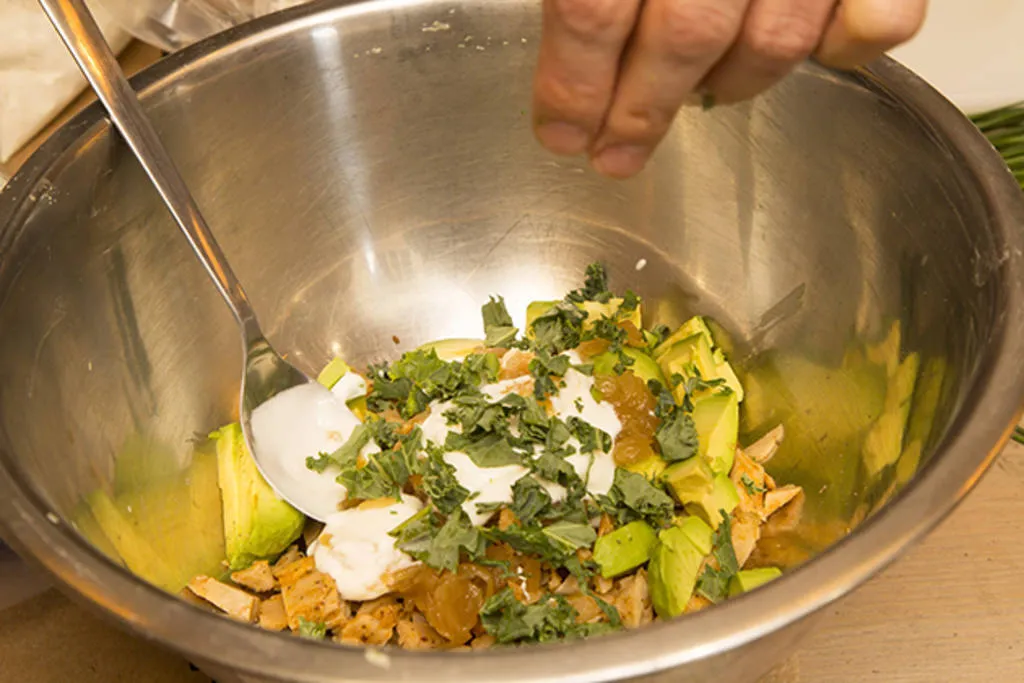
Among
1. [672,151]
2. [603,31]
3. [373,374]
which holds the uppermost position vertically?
[603,31]

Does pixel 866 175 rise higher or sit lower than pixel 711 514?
higher

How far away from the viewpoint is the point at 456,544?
2.70 ft

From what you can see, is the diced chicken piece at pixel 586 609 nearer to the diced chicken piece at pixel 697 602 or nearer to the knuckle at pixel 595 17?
the diced chicken piece at pixel 697 602

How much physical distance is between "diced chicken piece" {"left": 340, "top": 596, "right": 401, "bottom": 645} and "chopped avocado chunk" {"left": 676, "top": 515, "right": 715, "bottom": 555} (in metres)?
0.27

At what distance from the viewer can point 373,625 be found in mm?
830

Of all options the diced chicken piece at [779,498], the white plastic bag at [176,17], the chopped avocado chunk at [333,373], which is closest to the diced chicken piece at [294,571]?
the chopped avocado chunk at [333,373]

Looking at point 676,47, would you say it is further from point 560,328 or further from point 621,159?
point 560,328

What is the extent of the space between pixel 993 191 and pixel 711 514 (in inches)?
14.3

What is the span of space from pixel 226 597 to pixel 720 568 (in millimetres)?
444

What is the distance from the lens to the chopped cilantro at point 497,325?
1.06 m

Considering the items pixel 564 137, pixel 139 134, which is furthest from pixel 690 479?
pixel 139 134

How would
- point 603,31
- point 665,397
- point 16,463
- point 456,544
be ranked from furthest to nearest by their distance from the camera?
point 665,397 → point 456,544 → point 16,463 → point 603,31

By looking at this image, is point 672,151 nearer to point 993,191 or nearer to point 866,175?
point 866,175

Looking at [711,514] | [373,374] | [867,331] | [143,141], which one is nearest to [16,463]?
[143,141]
